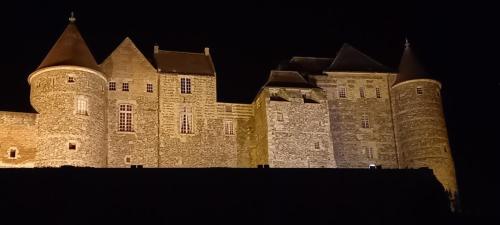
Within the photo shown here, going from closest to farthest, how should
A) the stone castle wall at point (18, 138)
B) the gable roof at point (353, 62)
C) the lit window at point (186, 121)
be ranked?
the stone castle wall at point (18, 138), the lit window at point (186, 121), the gable roof at point (353, 62)

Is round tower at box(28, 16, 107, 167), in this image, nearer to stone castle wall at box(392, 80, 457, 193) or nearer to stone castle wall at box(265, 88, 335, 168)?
stone castle wall at box(265, 88, 335, 168)

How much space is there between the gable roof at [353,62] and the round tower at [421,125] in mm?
1797

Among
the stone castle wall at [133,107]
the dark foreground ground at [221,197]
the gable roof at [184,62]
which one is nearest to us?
the dark foreground ground at [221,197]

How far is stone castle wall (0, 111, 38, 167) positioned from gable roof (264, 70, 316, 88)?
1409 cm

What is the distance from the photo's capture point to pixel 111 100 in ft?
128

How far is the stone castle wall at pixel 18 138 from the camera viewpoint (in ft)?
112

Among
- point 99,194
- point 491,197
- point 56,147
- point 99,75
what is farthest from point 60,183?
point 491,197

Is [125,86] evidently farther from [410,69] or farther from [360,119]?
[410,69]

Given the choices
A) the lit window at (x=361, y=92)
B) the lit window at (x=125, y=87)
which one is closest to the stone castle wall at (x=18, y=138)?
the lit window at (x=125, y=87)

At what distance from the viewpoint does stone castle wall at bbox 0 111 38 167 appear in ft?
112

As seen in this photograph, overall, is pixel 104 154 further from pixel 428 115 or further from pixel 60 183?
pixel 428 115

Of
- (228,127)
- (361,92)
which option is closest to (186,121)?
(228,127)

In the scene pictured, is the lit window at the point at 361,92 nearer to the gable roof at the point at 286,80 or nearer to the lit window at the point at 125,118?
the gable roof at the point at 286,80

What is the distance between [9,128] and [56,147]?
8.62ft
